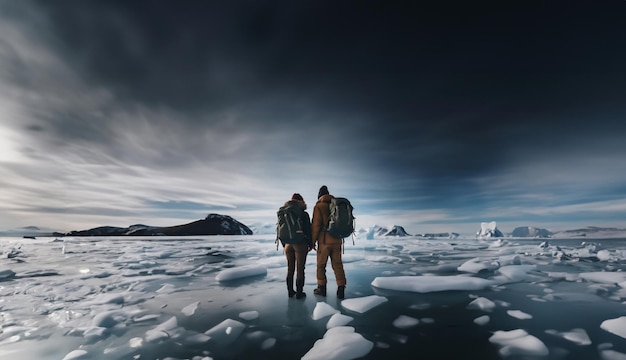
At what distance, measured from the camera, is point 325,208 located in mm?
7082

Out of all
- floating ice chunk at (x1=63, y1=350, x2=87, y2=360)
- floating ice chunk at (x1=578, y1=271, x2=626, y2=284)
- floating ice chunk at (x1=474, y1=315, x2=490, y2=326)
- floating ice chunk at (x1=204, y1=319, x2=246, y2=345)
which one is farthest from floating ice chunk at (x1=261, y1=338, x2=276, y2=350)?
floating ice chunk at (x1=578, y1=271, x2=626, y2=284)

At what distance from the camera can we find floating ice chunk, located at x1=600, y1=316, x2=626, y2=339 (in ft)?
13.6

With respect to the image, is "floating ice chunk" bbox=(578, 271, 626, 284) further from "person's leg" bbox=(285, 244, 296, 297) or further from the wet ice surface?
"person's leg" bbox=(285, 244, 296, 297)

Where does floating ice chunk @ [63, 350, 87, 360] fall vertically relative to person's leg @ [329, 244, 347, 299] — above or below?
below

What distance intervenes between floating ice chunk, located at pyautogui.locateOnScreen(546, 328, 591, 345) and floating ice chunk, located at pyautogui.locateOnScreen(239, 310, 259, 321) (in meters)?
4.70

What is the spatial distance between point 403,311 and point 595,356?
265 cm

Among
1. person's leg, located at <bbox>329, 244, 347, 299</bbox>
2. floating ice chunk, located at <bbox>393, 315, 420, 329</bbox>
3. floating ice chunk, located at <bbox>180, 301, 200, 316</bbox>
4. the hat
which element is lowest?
floating ice chunk, located at <bbox>393, 315, 420, 329</bbox>

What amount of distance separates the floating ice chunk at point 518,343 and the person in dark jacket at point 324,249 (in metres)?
A: 3.21

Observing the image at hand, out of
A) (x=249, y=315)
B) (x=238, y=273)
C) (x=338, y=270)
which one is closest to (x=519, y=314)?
(x=338, y=270)

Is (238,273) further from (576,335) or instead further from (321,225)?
(576,335)

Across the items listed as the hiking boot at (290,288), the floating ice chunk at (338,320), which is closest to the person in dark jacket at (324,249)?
the hiking boot at (290,288)

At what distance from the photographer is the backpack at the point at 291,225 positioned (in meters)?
6.62

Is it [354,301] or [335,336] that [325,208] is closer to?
[354,301]

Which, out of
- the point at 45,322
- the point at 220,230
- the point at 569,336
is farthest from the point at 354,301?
the point at 220,230
